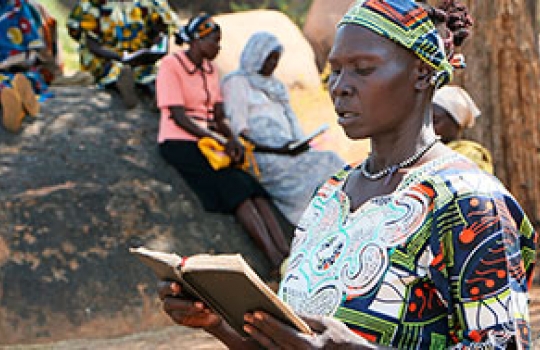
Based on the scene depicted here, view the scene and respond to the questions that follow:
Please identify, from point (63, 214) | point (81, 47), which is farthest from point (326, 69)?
point (63, 214)

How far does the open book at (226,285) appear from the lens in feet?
6.01

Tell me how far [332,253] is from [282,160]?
488 cm

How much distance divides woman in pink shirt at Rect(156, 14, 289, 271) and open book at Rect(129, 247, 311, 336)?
4.36m

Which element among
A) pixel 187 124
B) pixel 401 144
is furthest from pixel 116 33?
pixel 401 144

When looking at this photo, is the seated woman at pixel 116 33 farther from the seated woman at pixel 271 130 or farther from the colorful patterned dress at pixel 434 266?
the colorful patterned dress at pixel 434 266

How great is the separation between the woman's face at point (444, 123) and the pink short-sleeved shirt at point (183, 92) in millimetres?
2231

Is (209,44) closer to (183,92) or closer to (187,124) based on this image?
(183,92)

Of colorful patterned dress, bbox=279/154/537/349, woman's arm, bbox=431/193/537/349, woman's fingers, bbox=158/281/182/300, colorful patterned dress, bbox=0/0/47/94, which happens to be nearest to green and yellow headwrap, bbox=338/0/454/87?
colorful patterned dress, bbox=279/154/537/349

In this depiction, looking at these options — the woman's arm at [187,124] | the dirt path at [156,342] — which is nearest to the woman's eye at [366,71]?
the dirt path at [156,342]

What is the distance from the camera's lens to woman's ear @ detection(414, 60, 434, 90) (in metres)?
2.02

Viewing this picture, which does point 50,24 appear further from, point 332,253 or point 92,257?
point 332,253

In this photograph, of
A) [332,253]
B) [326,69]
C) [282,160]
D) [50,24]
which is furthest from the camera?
[326,69]

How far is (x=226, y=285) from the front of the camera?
1.93 meters

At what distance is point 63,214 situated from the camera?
20.6 ft
